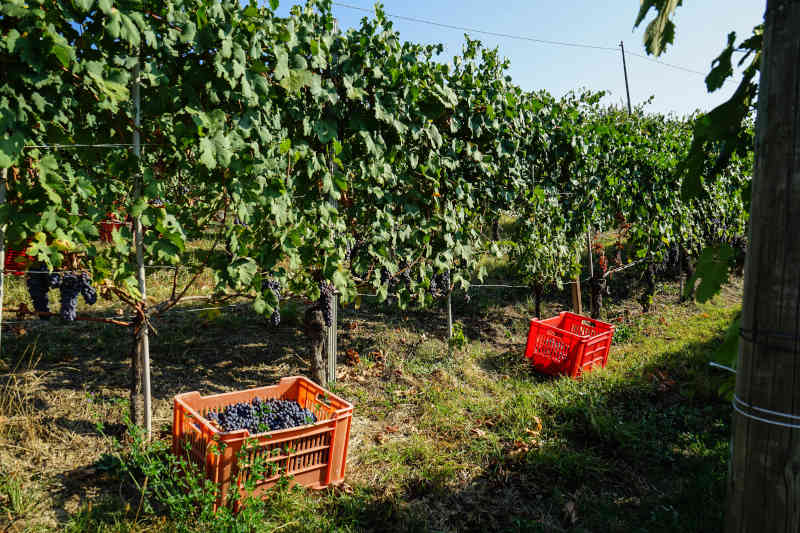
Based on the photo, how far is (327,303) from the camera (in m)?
3.90

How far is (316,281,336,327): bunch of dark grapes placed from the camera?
3820 mm

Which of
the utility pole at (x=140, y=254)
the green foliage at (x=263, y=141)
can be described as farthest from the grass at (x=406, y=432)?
the green foliage at (x=263, y=141)

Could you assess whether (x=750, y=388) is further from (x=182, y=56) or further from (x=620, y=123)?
(x=620, y=123)

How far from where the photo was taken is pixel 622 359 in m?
5.45

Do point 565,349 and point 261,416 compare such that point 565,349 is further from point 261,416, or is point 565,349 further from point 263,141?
point 263,141

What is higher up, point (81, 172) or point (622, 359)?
point (81, 172)

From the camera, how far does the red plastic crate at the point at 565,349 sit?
477cm

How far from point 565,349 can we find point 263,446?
10.7ft

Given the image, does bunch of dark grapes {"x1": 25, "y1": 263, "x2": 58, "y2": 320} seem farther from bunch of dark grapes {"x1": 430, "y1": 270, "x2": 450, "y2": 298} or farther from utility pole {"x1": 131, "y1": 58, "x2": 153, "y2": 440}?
bunch of dark grapes {"x1": 430, "y1": 270, "x2": 450, "y2": 298}

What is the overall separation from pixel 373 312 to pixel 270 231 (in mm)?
3297

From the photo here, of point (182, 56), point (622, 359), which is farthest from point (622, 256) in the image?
point (182, 56)

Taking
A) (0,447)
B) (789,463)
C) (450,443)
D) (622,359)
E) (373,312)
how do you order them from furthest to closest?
(373,312) < (622,359) < (450,443) < (0,447) < (789,463)

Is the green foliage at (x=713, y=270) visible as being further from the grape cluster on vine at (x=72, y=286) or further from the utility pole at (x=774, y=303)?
the grape cluster on vine at (x=72, y=286)

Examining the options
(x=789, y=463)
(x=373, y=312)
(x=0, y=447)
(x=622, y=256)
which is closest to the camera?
(x=789, y=463)
